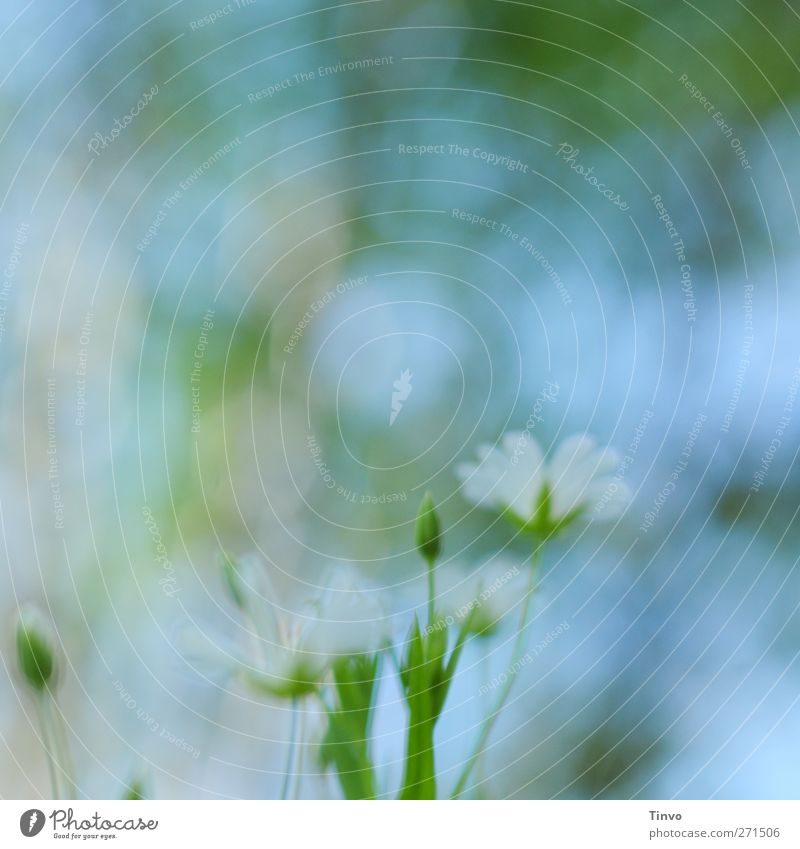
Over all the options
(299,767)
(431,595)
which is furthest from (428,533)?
(299,767)

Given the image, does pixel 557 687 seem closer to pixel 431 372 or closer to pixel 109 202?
pixel 431 372

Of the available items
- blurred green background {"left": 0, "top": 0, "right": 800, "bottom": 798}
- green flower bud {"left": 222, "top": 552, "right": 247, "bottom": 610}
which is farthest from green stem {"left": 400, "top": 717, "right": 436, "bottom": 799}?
Result: green flower bud {"left": 222, "top": 552, "right": 247, "bottom": 610}

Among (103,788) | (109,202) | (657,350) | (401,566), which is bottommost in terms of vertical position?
(103,788)

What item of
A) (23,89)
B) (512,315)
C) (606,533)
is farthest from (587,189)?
(23,89)

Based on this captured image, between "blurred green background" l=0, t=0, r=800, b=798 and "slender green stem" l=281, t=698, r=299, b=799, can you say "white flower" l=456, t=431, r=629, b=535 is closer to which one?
"blurred green background" l=0, t=0, r=800, b=798

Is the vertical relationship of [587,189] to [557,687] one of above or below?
above

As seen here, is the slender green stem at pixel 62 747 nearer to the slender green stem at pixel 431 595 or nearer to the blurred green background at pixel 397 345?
the blurred green background at pixel 397 345

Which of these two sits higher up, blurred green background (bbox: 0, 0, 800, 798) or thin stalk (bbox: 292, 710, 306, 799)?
blurred green background (bbox: 0, 0, 800, 798)
